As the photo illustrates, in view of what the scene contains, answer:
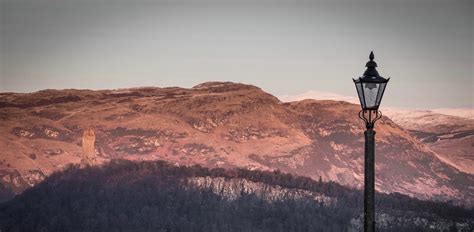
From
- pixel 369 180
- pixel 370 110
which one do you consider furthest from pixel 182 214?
pixel 370 110

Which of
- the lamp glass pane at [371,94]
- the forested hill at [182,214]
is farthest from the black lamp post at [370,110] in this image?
the forested hill at [182,214]

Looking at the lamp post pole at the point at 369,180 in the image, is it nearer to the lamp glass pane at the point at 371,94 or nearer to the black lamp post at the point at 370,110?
the black lamp post at the point at 370,110

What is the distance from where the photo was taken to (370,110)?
18484 millimetres

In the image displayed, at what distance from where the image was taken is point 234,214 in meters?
196

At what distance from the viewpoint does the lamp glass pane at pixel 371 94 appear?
18484 millimetres

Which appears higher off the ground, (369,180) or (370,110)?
(370,110)

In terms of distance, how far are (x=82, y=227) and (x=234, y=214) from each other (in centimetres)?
3150

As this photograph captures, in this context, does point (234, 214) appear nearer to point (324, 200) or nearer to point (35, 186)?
point (324, 200)

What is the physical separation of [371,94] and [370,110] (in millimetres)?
313

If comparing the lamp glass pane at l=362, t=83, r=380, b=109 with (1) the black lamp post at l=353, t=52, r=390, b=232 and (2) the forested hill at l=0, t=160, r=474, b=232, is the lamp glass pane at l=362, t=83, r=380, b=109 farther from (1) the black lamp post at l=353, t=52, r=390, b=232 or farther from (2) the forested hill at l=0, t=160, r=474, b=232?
(2) the forested hill at l=0, t=160, r=474, b=232

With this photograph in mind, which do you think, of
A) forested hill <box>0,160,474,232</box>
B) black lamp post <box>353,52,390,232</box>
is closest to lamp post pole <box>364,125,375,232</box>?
black lamp post <box>353,52,390,232</box>

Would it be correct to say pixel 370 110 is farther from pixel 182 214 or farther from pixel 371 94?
pixel 182 214

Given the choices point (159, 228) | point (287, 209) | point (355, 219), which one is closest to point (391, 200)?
point (355, 219)

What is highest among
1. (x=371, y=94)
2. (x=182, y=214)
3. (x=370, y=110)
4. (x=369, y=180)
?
(x=371, y=94)
